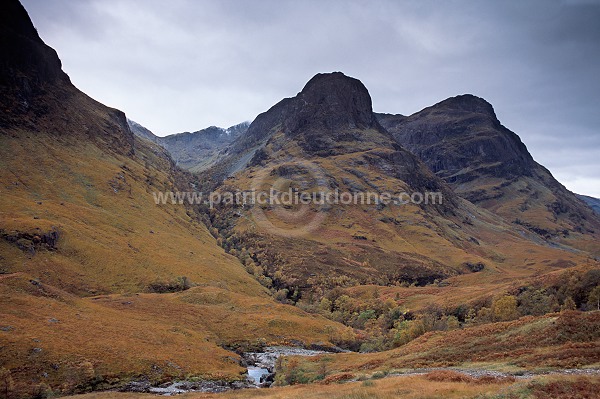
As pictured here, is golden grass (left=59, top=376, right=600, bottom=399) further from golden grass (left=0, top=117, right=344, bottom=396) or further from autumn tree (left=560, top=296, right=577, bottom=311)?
autumn tree (left=560, top=296, right=577, bottom=311)

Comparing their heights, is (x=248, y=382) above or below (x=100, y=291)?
below

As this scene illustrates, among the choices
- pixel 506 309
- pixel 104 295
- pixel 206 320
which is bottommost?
pixel 206 320

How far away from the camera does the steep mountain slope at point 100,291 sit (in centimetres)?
6025

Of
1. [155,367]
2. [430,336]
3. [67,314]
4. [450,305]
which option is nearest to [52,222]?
[67,314]

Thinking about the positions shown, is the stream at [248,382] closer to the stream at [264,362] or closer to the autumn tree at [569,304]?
the stream at [264,362]

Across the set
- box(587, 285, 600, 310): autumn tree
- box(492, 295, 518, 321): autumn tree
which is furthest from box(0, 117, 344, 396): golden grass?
box(587, 285, 600, 310): autumn tree

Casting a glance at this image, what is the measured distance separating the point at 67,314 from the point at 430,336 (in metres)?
70.0

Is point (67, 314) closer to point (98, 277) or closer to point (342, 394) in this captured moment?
point (98, 277)

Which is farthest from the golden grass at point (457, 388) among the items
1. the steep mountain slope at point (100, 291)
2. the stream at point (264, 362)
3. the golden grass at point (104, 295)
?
the golden grass at point (104, 295)

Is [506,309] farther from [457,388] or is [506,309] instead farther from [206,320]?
[206,320]

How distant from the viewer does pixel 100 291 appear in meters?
114

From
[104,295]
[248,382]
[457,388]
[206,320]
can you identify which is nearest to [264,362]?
[248,382]

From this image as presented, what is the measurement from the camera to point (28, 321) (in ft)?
212

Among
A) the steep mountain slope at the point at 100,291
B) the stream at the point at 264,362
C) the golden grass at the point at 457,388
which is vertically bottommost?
the stream at the point at 264,362
